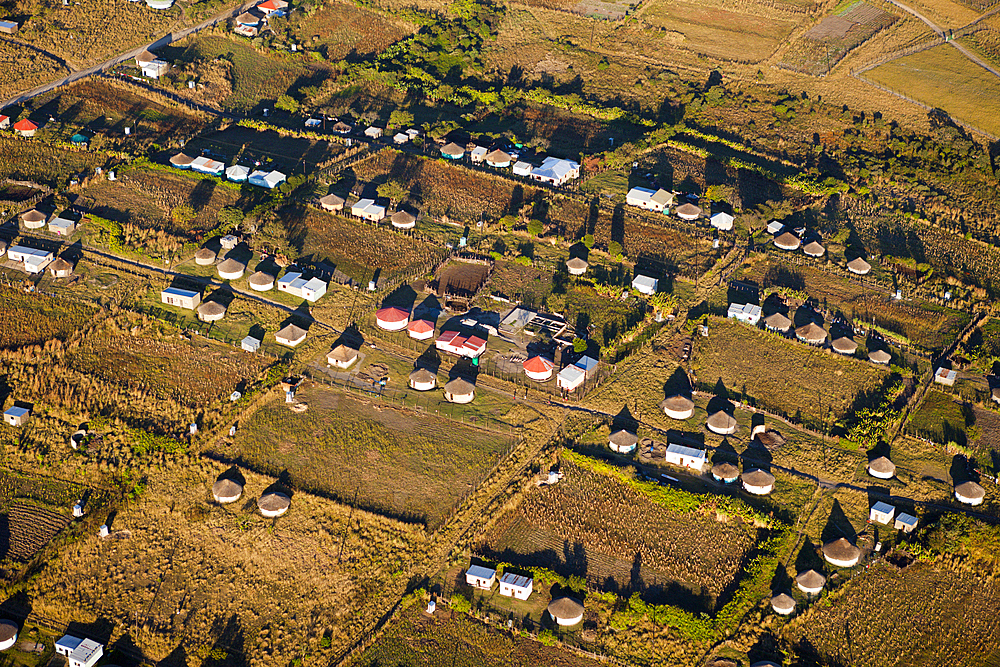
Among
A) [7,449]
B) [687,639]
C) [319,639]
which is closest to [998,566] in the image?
[687,639]

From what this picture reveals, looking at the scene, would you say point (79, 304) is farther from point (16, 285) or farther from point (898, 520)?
point (898, 520)

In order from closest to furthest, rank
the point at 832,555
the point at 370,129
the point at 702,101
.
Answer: the point at 832,555 < the point at 370,129 < the point at 702,101

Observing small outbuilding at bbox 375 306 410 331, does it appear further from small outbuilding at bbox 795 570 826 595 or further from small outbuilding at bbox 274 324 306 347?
small outbuilding at bbox 795 570 826 595

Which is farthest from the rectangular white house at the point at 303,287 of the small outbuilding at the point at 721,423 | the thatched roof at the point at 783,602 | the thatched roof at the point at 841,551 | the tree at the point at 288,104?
the thatched roof at the point at 841,551

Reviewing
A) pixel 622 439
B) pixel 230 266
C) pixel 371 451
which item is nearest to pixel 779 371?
pixel 622 439

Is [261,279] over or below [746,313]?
below

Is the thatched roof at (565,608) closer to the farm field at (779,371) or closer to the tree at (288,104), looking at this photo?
the farm field at (779,371)

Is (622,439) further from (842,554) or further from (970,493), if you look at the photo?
(970,493)
